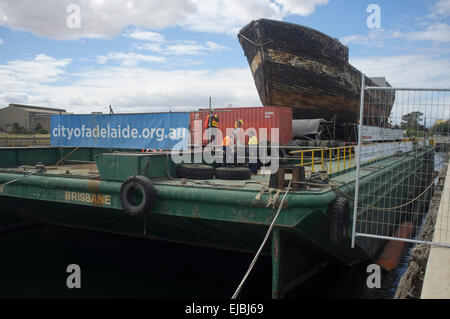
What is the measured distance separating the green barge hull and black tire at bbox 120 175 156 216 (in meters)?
0.16

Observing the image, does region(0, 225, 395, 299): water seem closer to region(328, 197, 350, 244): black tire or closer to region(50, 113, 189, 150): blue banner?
region(328, 197, 350, 244): black tire

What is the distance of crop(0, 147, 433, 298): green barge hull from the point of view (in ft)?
18.4

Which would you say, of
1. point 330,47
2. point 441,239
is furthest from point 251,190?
point 330,47

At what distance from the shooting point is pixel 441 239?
5.62m

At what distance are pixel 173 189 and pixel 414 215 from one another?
13399mm

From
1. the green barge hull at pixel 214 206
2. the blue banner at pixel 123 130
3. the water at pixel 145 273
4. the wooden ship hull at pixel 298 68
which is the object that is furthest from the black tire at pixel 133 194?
the wooden ship hull at pixel 298 68

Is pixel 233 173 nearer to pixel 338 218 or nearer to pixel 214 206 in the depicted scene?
pixel 214 206

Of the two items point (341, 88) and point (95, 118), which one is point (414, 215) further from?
point (95, 118)

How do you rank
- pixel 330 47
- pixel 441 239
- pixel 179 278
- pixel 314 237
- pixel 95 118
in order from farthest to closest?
pixel 330 47
pixel 95 118
pixel 179 278
pixel 314 237
pixel 441 239

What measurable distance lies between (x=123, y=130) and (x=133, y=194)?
15.8 ft

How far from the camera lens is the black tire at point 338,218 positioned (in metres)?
5.72

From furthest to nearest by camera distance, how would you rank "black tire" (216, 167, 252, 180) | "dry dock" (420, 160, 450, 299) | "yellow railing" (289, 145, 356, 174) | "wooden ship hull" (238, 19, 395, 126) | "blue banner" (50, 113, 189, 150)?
"wooden ship hull" (238, 19, 395, 126), "blue banner" (50, 113, 189, 150), "black tire" (216, 167, 252, 180), "yellow railing" (289, 145, 356, 174), "dry dock" (420, 160, 450, 299)

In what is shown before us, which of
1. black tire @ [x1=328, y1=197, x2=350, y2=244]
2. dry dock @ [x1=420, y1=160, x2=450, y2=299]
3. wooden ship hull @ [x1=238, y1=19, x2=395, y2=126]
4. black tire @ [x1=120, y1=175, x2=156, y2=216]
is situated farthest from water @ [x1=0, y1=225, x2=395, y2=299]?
wooden ship hull @ [x1=238, y1=19, x2=395, y2=126]

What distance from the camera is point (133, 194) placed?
20.9 feet
